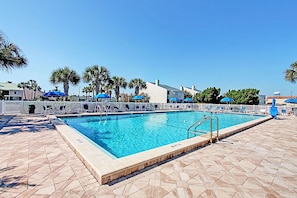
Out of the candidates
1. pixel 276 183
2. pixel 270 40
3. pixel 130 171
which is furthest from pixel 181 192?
pixel 270 40

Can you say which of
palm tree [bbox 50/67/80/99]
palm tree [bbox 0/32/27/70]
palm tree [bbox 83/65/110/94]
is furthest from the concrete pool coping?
palm tree [bbox 50/67/80/99]

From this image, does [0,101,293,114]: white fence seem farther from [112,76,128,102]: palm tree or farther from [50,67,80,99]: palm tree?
[112,76,128,102]: palm tree

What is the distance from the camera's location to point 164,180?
2770 mm

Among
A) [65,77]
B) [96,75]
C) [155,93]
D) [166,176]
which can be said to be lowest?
[166,176]

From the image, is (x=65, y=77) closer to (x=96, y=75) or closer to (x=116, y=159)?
(x=96, y=75)

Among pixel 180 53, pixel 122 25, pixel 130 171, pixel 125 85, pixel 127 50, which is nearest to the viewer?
pixel 130 171

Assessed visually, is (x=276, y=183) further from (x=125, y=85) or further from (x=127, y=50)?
(x=125, y=85)

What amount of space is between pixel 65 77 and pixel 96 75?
457cm

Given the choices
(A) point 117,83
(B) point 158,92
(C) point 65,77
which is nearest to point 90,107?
(C) point 65,77

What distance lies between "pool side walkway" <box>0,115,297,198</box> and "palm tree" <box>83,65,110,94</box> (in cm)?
1853

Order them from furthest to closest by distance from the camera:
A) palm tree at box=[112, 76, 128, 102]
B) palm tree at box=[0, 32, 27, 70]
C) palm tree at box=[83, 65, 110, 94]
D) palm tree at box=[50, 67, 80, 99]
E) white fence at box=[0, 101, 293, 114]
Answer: palm tree at box=[112, 76, 128, 102]
palm tree at box=[83, 65, 110, 94]
palm tree at box=[50, 67, 80, 99]
white fence at box=[0, 101, 293, 114]
palm tree at box=[0, 32, 27, 70]

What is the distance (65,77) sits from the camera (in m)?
22.0

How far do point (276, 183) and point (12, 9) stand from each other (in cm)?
1330

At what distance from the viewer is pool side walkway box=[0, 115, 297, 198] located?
2405 millimetres
